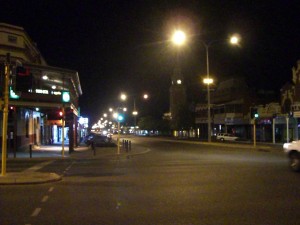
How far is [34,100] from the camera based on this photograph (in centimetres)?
3819

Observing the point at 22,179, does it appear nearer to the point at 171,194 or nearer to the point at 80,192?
the point at 80,192

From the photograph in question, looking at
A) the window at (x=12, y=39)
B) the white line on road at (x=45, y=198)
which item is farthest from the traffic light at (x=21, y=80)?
the window at (x=12, y=39)

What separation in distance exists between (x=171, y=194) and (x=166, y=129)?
375 ft

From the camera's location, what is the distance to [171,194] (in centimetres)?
1370

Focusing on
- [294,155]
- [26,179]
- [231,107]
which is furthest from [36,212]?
[231,107]

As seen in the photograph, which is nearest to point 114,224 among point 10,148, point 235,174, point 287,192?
point 287,192

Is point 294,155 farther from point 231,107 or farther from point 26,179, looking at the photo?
point 231,107

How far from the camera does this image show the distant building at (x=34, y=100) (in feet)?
120

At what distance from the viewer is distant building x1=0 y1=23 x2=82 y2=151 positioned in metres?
36.6

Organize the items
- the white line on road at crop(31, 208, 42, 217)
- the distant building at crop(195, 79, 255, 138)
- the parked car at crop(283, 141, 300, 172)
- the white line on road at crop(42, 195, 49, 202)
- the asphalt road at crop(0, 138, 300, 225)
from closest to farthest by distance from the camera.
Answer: the asphalt road at crop(0, 138, 300, 225) → the white line on road at crop(31, 208, 42, 217) → the white line on road at crop(42, 195, 49, 202) → the parked car at crop(283, 141, 300, 172) → the distant building at crop(195, 79, 255, 138)

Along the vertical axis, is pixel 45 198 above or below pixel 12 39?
below

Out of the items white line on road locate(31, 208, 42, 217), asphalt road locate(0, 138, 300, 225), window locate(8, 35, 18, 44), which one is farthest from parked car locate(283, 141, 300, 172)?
window locate(8, 35, 18, 44)

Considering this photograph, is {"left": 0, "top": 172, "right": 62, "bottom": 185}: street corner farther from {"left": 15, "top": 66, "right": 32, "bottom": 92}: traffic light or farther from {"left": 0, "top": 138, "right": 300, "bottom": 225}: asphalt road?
{"left": 15, "top": 66, "right": 32, "bottom": 92}: traffic light

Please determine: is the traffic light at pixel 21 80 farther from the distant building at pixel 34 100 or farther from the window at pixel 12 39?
the window at pixel 12 39
